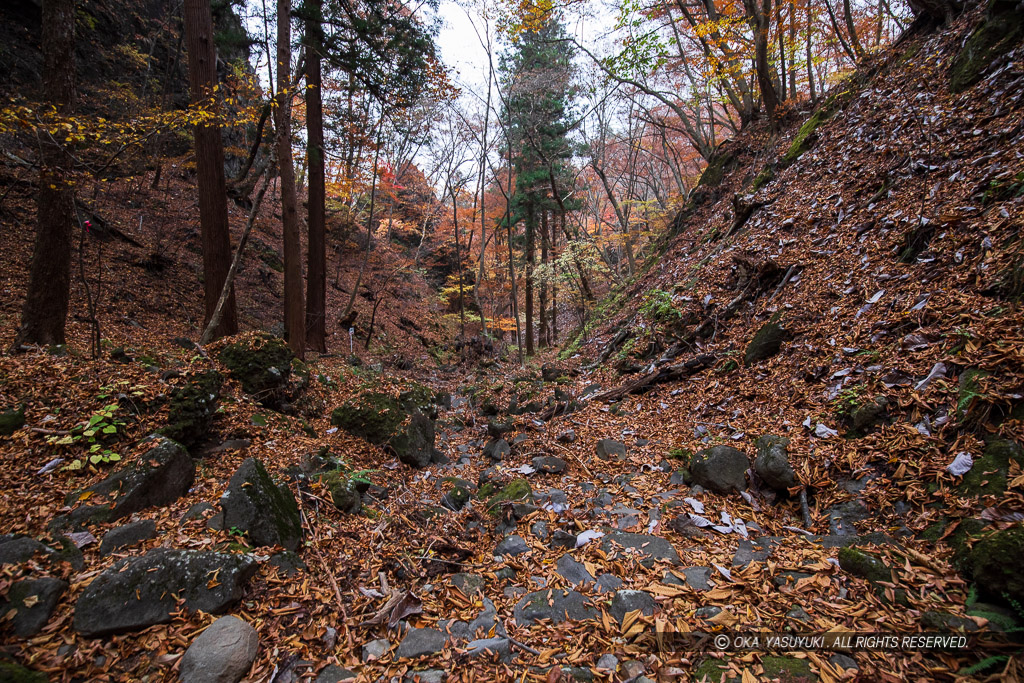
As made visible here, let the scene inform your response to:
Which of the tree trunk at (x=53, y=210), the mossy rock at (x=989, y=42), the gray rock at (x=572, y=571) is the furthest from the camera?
the mossy rock at (x=989, y=42)

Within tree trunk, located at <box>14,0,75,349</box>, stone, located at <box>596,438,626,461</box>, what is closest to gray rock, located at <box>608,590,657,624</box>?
stone, located at <box>596,438,626,461</box>

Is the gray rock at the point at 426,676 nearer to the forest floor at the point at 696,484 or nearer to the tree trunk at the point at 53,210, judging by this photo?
the forest floor at the point at 696,484

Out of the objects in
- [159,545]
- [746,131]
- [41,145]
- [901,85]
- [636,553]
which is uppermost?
[746,131]

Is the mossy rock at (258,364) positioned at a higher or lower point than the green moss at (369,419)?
higher

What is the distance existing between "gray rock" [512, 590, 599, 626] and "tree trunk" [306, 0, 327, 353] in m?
10.1

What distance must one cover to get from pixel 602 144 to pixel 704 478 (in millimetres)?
20991

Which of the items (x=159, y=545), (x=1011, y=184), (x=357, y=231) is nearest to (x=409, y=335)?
(x=357, y=231)

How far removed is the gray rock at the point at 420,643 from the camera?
2309mm

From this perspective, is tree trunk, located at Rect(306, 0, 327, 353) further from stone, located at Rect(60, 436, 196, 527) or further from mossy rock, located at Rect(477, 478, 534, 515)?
mossy rock, located at Rect(477, 478, 534, 515)

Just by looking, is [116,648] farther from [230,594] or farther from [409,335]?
[409,335]

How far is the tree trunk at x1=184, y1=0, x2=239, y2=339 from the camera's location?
702cm

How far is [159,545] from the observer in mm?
2770

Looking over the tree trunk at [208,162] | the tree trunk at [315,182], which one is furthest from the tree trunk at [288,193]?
the tree trunk at [208,162]

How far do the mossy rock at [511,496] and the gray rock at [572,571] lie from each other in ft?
2.85
